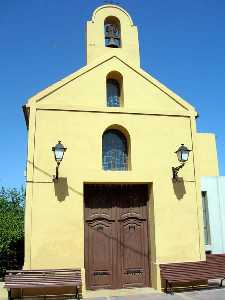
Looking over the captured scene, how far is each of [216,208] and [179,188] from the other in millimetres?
3555

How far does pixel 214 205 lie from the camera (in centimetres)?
1398

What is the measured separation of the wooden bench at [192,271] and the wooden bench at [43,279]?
2.46m

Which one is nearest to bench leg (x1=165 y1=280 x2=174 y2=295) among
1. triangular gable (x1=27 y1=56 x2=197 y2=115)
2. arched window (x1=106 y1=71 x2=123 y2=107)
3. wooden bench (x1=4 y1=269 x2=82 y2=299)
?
wooden bench (x1=4 y1=269 x2=82 y2=299)

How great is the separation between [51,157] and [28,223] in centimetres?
194

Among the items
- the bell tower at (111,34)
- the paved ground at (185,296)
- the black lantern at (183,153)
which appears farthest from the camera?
the bell tower at (111,34)

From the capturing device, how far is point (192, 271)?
34.2 feet

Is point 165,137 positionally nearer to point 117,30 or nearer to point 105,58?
point 105,58

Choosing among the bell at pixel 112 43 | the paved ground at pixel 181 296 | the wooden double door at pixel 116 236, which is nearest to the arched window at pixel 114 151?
the wooden double door at pixel 116 236

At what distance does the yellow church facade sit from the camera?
1010 centimetres

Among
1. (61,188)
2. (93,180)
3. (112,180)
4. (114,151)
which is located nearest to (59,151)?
(61,188)

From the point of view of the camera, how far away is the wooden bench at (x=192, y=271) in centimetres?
1012

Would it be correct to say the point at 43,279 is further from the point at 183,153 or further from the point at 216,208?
the point at 216,208

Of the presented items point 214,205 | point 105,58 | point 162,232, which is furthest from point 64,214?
point 214,205

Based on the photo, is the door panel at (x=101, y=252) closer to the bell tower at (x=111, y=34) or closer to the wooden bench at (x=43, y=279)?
the wooden bench at (x=43, y=279)
